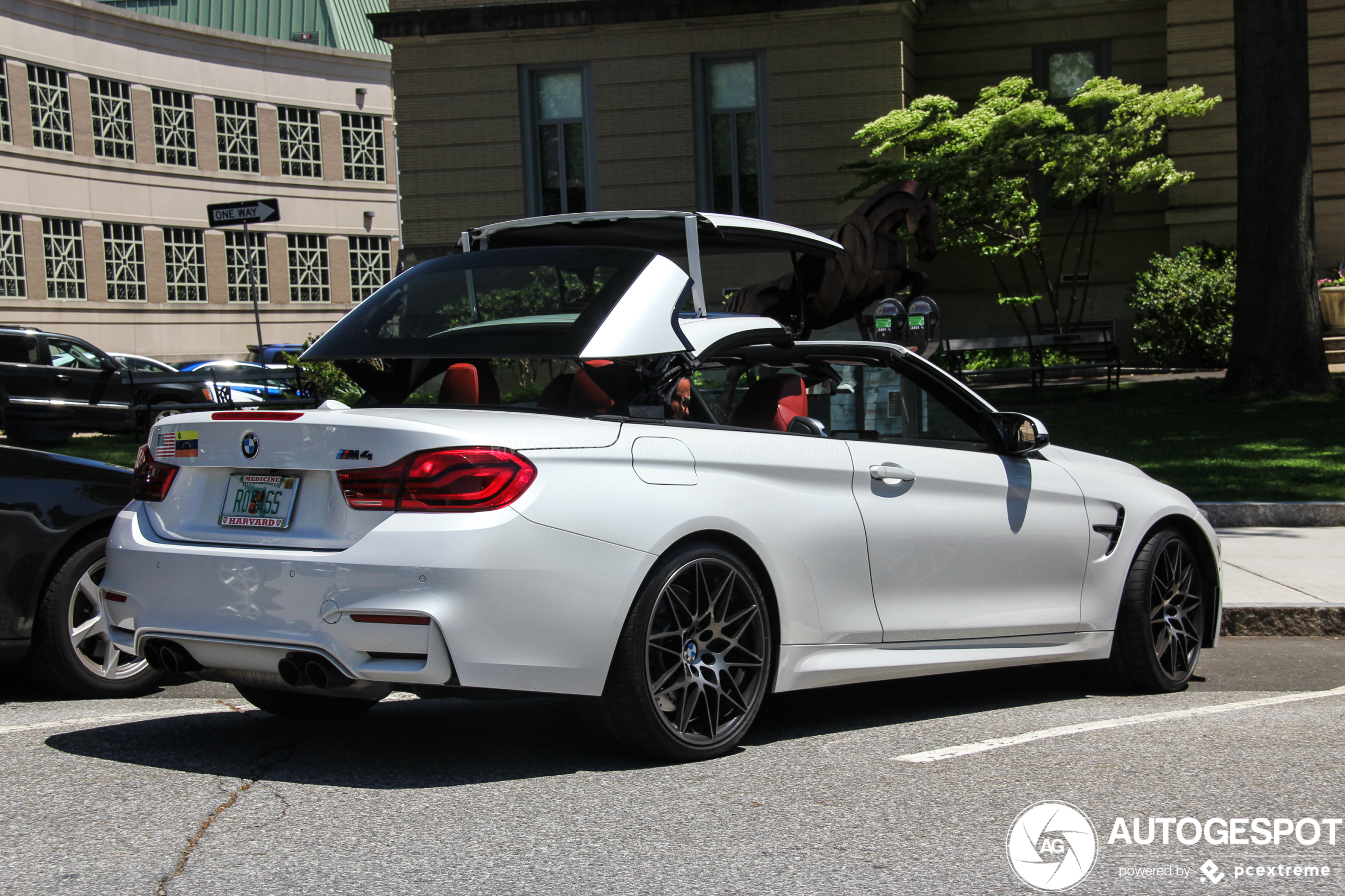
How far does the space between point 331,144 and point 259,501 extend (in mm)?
44527

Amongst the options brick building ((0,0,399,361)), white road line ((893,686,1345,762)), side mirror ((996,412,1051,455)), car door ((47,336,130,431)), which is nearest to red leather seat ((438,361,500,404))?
white road line ((893,686,1345,762))

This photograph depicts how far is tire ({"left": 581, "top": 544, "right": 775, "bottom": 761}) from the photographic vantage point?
4.43m

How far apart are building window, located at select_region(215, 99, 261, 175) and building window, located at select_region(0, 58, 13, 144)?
6927 mm

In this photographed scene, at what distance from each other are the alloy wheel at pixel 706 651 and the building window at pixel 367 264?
43355 mm

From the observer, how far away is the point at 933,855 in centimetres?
375

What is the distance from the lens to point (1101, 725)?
536 cm

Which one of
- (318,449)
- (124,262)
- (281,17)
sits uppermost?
(281,17)

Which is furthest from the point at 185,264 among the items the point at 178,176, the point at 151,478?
the point at 151,478

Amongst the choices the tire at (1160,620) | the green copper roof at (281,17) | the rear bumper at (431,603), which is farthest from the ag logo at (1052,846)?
the green copper roof at (281,17)

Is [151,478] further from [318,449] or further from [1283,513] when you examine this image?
[1283,513]

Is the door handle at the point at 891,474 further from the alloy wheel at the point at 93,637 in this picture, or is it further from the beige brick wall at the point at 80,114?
the beige brick wall at the point at 80,114

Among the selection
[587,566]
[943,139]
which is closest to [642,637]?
[587,566]

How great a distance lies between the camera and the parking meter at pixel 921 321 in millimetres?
12195

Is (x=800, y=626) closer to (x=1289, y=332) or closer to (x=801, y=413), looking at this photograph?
(x=801, y=413)
